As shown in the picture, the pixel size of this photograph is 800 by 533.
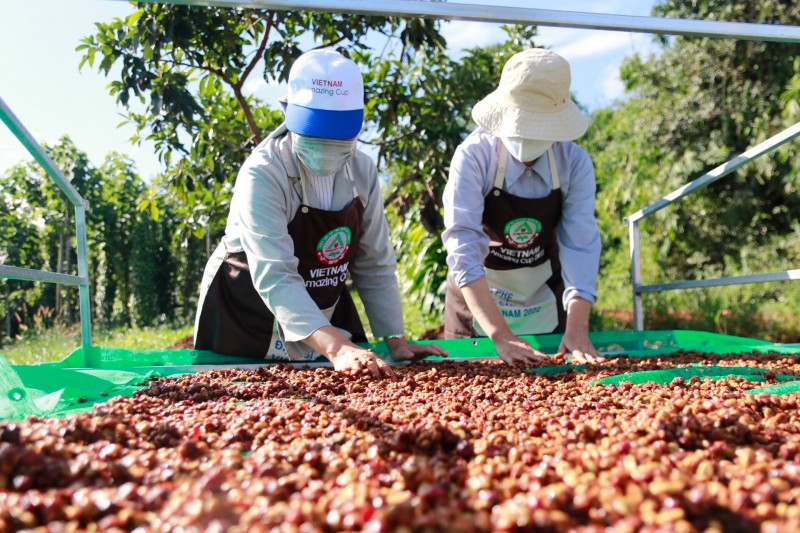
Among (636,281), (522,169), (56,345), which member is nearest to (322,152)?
(522,169)

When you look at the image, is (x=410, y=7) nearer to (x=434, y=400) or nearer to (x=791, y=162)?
(x=434, y=400)

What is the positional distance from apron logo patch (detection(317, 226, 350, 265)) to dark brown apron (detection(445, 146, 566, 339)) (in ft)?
2.36

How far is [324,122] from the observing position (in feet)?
7.23

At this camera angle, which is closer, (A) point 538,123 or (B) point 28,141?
(B) point 28,141

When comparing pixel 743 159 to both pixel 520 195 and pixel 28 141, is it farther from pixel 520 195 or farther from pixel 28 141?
pixel 28 141

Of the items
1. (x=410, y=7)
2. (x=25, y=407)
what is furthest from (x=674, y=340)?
(x=25, y=407)

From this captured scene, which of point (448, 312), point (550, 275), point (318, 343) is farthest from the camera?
point (448, 312)

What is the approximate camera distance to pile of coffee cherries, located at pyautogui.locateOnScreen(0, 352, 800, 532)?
934mm

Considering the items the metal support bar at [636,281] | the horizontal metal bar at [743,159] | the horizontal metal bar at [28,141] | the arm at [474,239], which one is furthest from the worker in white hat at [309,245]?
the horizontal metal bar at [743,159]

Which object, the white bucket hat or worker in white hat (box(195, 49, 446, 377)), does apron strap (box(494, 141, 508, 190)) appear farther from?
worker in white hat (box(195, 49, 446, 377))

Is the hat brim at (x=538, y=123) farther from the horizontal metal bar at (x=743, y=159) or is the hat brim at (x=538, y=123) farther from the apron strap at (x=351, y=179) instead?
the horizontal metal bar at (x=743, y=159)

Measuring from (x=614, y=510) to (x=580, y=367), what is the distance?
1.51 meters

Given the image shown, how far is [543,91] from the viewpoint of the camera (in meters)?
2.62

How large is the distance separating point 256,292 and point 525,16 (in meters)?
1.52
